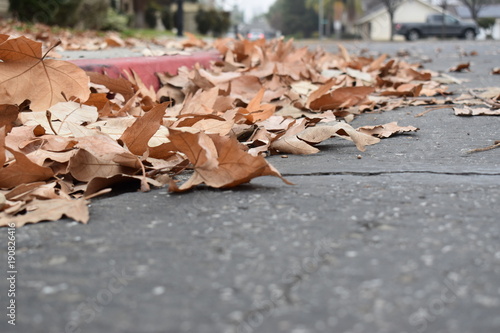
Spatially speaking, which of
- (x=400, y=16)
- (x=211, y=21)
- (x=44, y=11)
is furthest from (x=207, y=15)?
(x=400, y=16)

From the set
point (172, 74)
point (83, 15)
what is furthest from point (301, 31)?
point (172, 74)

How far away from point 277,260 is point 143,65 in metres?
2.38

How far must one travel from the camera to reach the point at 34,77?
188 centimetres

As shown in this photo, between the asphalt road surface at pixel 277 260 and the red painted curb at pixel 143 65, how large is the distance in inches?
61.5

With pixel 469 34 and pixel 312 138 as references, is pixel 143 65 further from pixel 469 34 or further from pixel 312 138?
pixel 469 34

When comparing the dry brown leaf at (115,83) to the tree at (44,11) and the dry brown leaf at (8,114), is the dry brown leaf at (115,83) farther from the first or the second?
the tree at (44,11)

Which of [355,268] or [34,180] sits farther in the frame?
[34,180]

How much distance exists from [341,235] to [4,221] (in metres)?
0.67

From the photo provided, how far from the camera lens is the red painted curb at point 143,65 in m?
2.84

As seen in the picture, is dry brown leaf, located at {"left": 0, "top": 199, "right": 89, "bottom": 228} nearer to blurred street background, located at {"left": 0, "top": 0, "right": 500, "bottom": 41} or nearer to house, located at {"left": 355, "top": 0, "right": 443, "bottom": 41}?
blurred street background, located at {"left": 0, "top": 0, "right": 500, "bottom": 41}

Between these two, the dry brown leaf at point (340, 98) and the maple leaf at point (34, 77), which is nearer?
the maple leaf at point (34, 77)

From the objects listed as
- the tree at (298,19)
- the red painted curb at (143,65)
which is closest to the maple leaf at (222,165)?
the red painted curb at (143,65)

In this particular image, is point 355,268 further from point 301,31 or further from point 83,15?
point 301,31

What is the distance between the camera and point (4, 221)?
1.21 m
